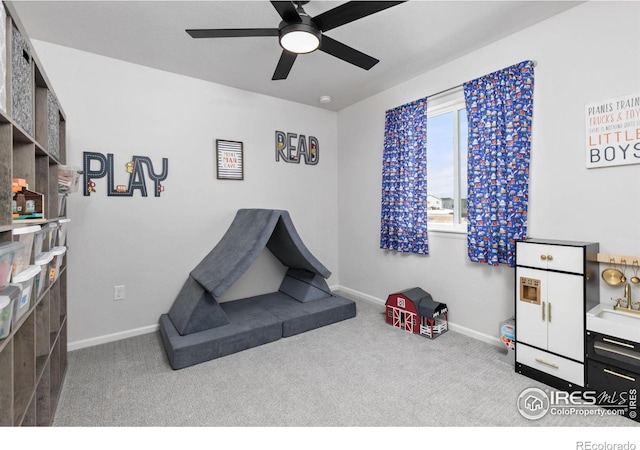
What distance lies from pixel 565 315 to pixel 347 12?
87.1 inches

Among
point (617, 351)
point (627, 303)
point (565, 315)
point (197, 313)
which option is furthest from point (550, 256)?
point (197, 313)

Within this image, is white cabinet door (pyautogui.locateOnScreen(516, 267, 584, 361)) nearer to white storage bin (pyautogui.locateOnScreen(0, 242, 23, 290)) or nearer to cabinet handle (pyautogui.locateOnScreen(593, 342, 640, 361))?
cabinet handle (pyautogui.locateOnScreen(593, 342, 640, 361))

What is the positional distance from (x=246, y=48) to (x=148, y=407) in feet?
8.67

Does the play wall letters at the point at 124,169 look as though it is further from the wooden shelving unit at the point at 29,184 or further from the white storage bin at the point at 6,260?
the white storage bin at the point at 6,260

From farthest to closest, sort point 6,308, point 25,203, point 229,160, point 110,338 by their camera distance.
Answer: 1. point 229,160
2. point 110,338
3. point 25,203
4. point 6,308

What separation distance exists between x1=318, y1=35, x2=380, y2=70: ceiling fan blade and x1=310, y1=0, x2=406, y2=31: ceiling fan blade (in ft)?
0.38

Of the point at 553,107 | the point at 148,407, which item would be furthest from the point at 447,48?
the point at 148,407

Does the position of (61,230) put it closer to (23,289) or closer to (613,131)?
(23,289)

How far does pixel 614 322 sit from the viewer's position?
1.78 metres

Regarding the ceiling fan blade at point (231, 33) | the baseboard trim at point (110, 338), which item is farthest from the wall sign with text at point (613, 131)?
the baseboard trim at point (110, 338)

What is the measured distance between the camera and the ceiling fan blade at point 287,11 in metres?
1.65

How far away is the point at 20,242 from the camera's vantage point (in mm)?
1142

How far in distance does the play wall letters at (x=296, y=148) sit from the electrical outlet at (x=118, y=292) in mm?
2069

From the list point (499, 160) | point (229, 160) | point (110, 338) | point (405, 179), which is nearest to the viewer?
point (499, 160)
